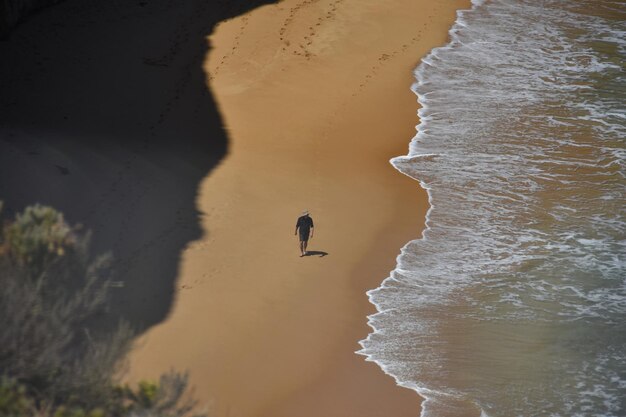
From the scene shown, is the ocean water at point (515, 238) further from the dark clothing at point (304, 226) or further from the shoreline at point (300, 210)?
the dark clothing at point (304, 226)

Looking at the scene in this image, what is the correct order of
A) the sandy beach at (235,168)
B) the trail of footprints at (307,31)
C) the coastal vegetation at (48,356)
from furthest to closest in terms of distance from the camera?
1. the trail of footprints at (307,31)
2. the sandy beach at (235,168)
3. the coastal vegetation at (48,356)

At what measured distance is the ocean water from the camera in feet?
50.3

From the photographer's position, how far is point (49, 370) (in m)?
9.48

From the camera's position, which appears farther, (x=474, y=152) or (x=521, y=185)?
(x=474, y=152)

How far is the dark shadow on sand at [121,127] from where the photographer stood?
18500 mm

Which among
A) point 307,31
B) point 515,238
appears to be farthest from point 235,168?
point 307,31

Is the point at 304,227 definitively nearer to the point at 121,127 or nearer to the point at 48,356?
the point at 121,127

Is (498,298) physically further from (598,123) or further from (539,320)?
(598,123)

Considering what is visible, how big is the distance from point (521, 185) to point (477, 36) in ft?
38.3

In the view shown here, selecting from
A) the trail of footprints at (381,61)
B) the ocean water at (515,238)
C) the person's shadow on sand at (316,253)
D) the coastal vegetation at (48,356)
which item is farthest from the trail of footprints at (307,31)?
the coastal vegetation at (48,356)

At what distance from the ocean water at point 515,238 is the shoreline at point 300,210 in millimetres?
594

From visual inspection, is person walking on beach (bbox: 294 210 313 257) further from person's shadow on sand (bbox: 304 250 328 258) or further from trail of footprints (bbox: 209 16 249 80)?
trail of footprints (bbox: 209 16 249 80)

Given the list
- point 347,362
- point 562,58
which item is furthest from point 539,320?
point 562,58

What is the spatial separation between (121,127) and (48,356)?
1540 centimetres
